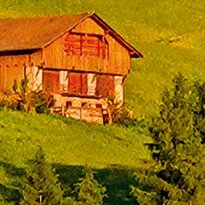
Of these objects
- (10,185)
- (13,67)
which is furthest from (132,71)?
(10,185)

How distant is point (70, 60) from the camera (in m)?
79.1

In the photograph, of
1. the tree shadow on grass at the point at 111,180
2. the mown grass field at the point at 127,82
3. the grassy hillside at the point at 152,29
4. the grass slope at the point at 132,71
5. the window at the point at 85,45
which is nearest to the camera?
the tree shadow on grass at the point at 111,180

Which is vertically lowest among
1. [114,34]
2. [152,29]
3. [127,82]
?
[127,82]

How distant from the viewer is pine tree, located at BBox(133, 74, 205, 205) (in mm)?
42000

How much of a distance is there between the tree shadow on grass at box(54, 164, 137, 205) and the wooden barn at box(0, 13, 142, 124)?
20.4m

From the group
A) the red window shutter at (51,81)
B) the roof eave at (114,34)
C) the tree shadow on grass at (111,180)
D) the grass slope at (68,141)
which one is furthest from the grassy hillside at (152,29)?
the tree shadow on grass at (111,180)

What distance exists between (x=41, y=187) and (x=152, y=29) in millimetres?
63035

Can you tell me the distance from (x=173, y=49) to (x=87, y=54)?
67.9 ft

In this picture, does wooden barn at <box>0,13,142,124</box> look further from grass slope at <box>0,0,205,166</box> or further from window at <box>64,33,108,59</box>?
grass slope at <box>0,0,205,166</box>

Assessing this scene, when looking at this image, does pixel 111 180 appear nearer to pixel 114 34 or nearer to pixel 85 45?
pixel 85 45

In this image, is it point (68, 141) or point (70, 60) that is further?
point (70, 60)

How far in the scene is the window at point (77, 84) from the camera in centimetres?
7988

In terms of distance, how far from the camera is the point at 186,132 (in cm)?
4309

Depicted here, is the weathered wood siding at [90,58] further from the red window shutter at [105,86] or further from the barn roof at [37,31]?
the red window shutter at [105,86]
